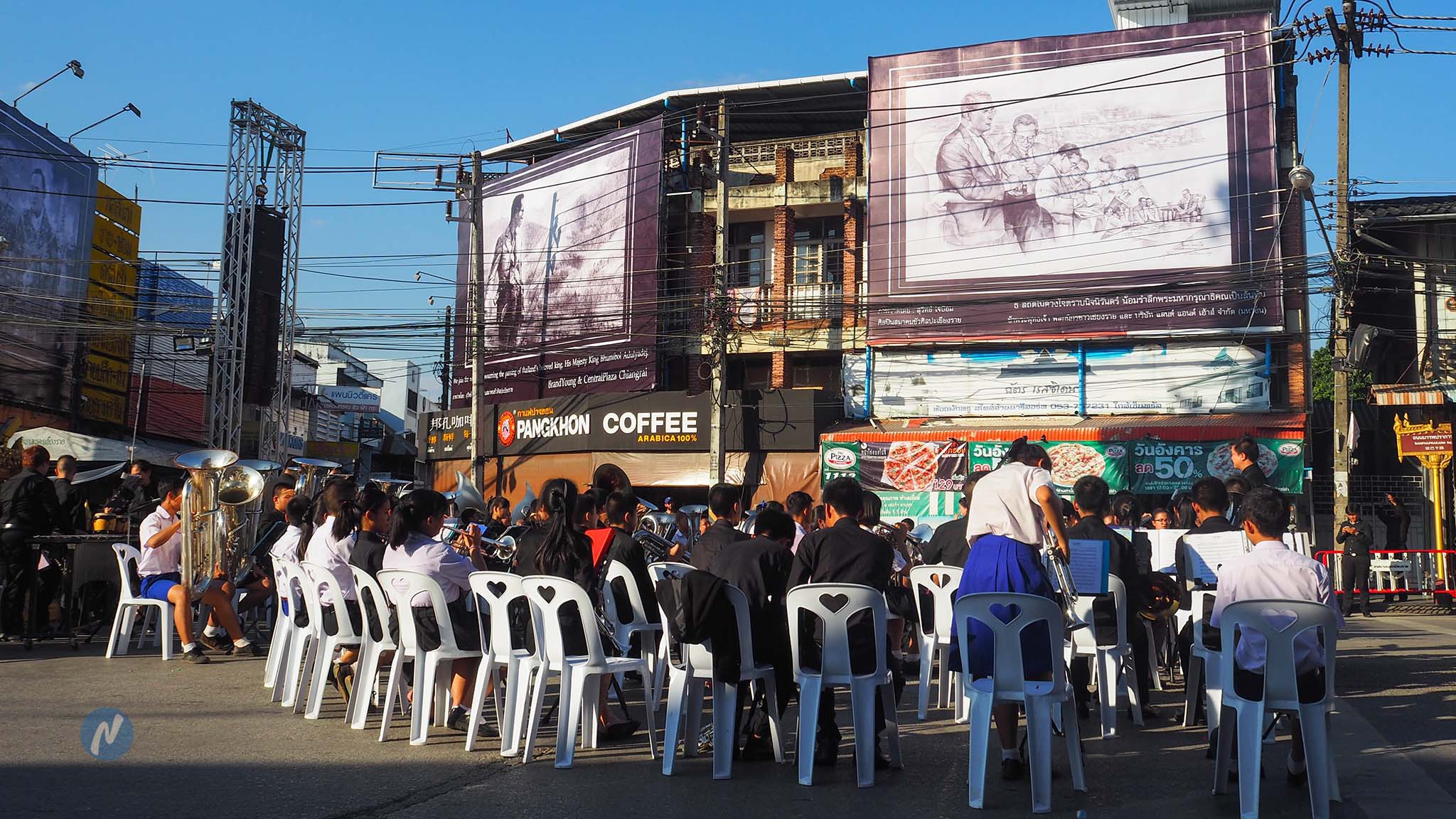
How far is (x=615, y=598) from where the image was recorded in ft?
25.0

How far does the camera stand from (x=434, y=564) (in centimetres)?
739

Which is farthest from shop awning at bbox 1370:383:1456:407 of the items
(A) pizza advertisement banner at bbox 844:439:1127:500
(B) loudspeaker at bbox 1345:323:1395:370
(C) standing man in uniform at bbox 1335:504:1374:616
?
(A) pizza advertisement banner at bbox 844:439:1127:500

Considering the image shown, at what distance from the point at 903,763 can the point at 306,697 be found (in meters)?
4.58

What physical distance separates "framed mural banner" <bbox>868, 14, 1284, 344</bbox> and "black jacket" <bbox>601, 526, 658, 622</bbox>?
705 inches

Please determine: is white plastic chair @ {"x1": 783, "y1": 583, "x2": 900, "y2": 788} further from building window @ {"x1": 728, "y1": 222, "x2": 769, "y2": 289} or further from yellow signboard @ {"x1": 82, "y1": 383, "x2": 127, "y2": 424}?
yellow signboard @ {"x1": 82, "y1": 383, "x2": 127, "y2": 424}

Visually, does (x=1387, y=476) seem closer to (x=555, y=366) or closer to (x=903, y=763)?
(x=555, y=366)

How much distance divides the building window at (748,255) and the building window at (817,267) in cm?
87

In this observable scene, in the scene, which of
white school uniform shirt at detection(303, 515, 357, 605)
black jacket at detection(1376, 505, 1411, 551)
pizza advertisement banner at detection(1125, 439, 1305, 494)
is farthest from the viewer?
black jacket at detection(1376, 505, 1411, 551)

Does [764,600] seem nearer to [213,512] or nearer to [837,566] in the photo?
[837,566]

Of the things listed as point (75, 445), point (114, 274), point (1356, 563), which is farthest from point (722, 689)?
point (114, 274)

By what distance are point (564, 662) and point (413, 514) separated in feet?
4.92

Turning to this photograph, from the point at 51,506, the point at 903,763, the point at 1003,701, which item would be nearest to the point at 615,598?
the point at 903,763

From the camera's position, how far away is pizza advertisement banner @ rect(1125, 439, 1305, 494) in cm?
2147

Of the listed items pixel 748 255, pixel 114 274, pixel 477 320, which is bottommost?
pixel 477 320
